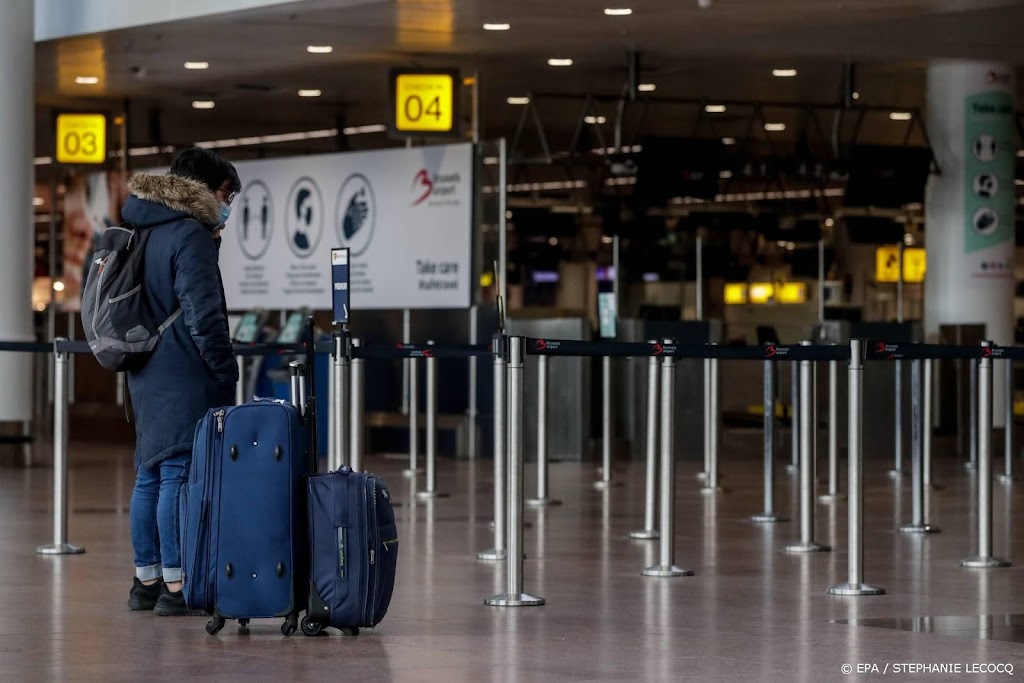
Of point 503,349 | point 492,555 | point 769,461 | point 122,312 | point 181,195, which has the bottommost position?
point 492,555

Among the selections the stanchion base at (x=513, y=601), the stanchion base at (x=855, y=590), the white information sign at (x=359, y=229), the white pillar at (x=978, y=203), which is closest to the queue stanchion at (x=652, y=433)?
the stanchion base at (x=855, y=590)

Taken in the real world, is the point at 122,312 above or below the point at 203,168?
below

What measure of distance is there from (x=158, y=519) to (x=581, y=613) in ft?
4.77

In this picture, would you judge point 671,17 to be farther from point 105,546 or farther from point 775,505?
point 105,546

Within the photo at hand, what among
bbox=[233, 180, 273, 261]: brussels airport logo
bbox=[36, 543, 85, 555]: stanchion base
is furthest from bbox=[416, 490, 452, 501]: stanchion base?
bbox=[233, 180, 273, 261]: brussels airport logo

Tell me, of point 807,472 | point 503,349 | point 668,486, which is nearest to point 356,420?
point 668,486

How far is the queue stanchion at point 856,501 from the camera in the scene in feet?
22.9

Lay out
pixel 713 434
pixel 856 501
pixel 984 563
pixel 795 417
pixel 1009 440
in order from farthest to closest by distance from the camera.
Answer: pixel 1009 440
pixel 713 434
pixel 795 417
pixel 984 563
pixel 856 501

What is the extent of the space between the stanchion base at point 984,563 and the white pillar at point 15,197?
816 cm

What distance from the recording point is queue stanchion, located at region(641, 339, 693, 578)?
7.52 meters

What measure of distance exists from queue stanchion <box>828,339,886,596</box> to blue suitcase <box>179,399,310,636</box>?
2.32m

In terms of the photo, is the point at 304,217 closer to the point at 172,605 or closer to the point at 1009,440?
the point at 1009,440

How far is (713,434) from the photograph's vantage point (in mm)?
12477

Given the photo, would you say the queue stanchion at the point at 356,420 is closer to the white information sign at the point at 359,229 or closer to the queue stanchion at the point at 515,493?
the queue stanchion at the point at 515,493
